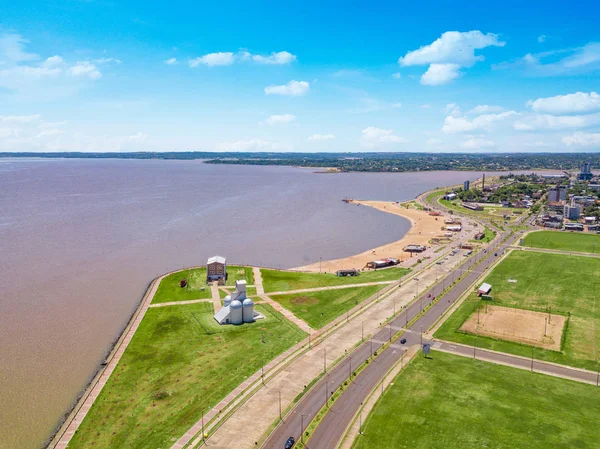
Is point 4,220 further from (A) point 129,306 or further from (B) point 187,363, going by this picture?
(B) point 187,363

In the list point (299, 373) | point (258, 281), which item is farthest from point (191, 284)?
point (299, 373)

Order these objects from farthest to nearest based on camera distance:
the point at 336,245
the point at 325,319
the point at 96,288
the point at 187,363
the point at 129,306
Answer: the point at 336,245, the point at 96,288, the point at 129,306, the point at 325,319, the point at 187,363

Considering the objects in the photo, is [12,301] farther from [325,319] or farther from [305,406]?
[305,406]

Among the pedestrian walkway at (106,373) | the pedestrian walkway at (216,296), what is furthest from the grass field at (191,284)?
the pedestrian walkway at (106,373)

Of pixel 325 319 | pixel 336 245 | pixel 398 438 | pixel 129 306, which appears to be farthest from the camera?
pixel 336 245

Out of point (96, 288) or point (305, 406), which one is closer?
point (305, 406)

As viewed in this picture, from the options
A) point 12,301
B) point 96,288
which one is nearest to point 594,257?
point 96,288
